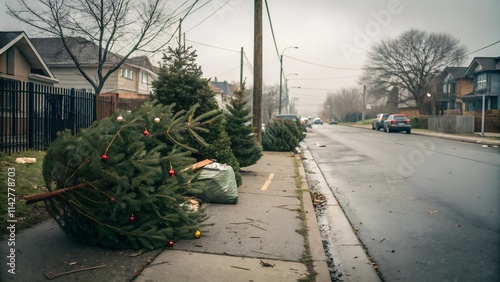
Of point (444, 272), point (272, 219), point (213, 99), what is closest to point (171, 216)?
point (272, 219)

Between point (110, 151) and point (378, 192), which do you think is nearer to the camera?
point (110, 151)

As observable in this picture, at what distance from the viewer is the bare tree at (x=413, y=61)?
60.1 m

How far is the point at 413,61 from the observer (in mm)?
61906

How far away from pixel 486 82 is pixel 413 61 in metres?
16.0

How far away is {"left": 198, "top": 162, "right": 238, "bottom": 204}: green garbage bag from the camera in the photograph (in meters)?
6.68

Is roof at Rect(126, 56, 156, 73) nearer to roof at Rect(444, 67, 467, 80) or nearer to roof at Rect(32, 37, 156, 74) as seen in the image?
roof at Rect(32, 37, 156, 74)

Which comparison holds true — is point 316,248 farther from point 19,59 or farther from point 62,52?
point 62,52

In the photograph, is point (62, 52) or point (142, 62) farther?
point (142, 62)

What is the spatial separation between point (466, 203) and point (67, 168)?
660 centimetres

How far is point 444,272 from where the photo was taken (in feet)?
13.5

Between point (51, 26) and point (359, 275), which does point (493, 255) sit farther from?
point (51, 26)

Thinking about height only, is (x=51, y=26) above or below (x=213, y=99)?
above

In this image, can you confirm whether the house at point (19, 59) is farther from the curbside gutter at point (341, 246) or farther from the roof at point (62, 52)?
the curbside gutter at point (341, 246)

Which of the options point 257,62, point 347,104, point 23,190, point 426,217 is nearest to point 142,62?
point 257,62
